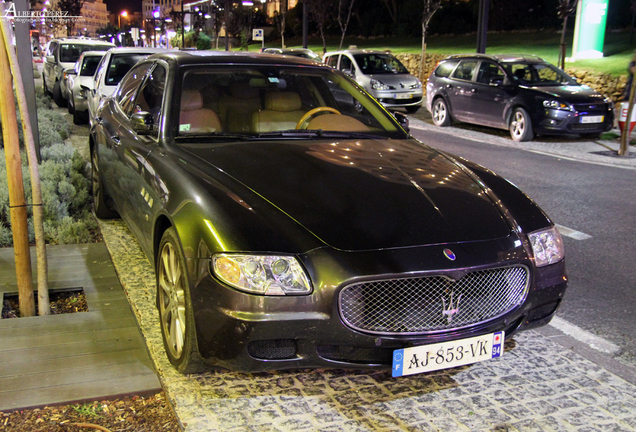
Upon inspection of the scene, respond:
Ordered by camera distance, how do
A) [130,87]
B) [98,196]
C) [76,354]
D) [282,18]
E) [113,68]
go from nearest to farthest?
[76,354]
[130,87]
[98,196]
[113,68]
[282,18]

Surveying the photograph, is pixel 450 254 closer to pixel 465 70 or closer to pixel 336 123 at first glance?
pixel 336 123

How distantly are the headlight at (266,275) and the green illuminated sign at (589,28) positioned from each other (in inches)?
756

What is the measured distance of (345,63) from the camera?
65.3ft

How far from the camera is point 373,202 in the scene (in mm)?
3404

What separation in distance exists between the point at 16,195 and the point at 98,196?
2.23 metres

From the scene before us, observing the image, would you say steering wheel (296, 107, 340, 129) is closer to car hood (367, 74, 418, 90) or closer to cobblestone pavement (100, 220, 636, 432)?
cobblestone pavement (100, 220, 636, 432)

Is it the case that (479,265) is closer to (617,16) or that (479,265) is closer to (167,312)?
(167,312)

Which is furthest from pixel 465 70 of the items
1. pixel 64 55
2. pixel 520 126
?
pixel 64 55

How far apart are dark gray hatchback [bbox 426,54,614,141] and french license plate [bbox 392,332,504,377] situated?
34.4ft

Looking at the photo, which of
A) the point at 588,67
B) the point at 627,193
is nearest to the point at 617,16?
the point at 588,67

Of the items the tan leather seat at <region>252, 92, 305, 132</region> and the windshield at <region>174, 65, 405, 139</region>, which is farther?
the tan leather seat at <region>252, 92, 305, 132</region>

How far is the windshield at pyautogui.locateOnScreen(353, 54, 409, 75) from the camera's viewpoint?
19.2m

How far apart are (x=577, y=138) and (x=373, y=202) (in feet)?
38.1

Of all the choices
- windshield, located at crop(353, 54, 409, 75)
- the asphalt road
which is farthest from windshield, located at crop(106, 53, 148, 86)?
windshield, located at crop(353, 54, 409, 75)
